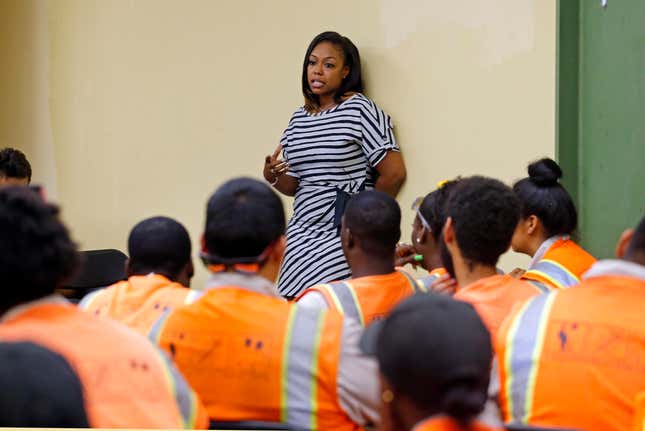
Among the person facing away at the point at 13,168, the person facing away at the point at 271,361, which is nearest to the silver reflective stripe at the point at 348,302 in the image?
the person facing away at the point at 271,361

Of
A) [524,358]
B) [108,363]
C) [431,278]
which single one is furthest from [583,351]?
[431,278]

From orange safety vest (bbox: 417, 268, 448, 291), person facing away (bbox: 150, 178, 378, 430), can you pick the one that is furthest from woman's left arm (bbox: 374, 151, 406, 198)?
person facing away (bbox: 150, 178, 378, 430)

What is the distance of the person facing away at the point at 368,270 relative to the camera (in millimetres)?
3113

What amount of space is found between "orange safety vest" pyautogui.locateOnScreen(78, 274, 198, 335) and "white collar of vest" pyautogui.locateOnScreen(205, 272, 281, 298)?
1.50 ft

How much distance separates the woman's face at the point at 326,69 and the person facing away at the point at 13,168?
5.23 ft

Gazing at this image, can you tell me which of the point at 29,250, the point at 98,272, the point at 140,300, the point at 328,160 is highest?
the point at 29,250

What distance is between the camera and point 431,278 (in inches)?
140

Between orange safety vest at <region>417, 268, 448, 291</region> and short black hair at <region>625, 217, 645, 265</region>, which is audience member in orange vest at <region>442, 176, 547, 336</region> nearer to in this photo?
orange safety vest at <region>417, 268, 448, 291</region>

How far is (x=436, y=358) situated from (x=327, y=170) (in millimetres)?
3274

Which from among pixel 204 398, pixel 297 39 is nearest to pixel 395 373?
pixel 204 398

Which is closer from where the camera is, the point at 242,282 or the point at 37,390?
the point at 37,390

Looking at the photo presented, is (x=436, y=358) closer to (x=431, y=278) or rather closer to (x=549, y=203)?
(x=431, y=278)

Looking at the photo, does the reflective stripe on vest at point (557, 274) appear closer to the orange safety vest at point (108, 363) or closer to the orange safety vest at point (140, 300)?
the orange safety vest at point (140, 300)

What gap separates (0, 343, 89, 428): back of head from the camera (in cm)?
163
